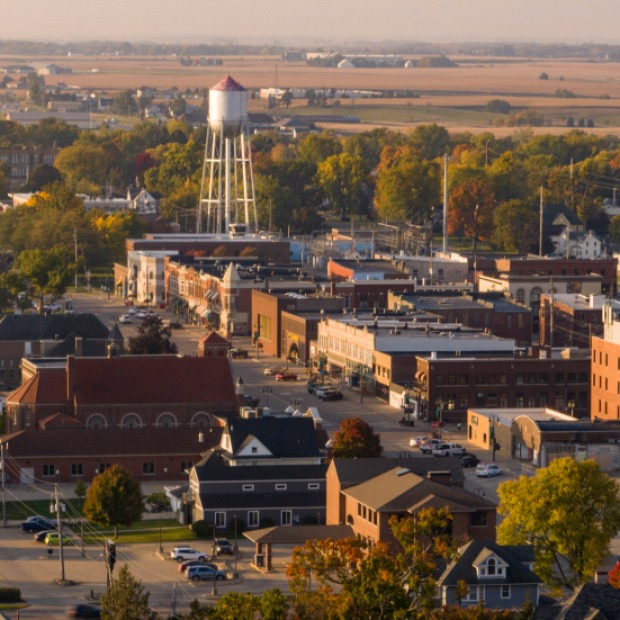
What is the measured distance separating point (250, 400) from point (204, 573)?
70.1 feet

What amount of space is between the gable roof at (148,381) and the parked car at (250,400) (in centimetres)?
223

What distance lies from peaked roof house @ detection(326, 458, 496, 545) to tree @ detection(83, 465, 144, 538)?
4.29 m

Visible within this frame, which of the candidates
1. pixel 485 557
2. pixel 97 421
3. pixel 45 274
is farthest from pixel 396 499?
pixel 45 274

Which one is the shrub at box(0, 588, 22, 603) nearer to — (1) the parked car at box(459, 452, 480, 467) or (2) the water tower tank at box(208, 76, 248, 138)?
(1) the parked car at box(459, 452, 480, 467)

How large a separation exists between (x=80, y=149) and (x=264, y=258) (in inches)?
2170

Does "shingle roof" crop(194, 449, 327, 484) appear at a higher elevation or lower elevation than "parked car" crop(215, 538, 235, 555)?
higher

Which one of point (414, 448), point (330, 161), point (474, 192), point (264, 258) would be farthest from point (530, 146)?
point (414, 448)

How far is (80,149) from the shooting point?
16025 centimetres

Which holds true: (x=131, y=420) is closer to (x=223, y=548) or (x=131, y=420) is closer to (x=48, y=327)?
(x=223, y=548)

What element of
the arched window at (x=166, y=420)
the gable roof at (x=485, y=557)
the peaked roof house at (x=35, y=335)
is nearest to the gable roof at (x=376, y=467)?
the gable roof at (x=485, y=557)

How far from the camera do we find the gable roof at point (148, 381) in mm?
62406

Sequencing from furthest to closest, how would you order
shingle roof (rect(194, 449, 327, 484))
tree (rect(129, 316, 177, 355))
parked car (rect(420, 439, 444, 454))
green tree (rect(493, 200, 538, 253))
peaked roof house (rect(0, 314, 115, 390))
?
1. green tree (rect(493, 200, 538, 253))
2. peaked roof house (rect(0, 314, 115, 390))
3. tree (rect(129, 316, 177, 355))
4. parked car (rect(420, 439, 444, 454))
5. shingle roof (rect(194, 449, 327, 484))

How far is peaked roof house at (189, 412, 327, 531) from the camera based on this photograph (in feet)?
173

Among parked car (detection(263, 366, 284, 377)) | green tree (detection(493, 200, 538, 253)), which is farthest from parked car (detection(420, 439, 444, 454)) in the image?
green tree (detection(493, 200, 538, 253))
